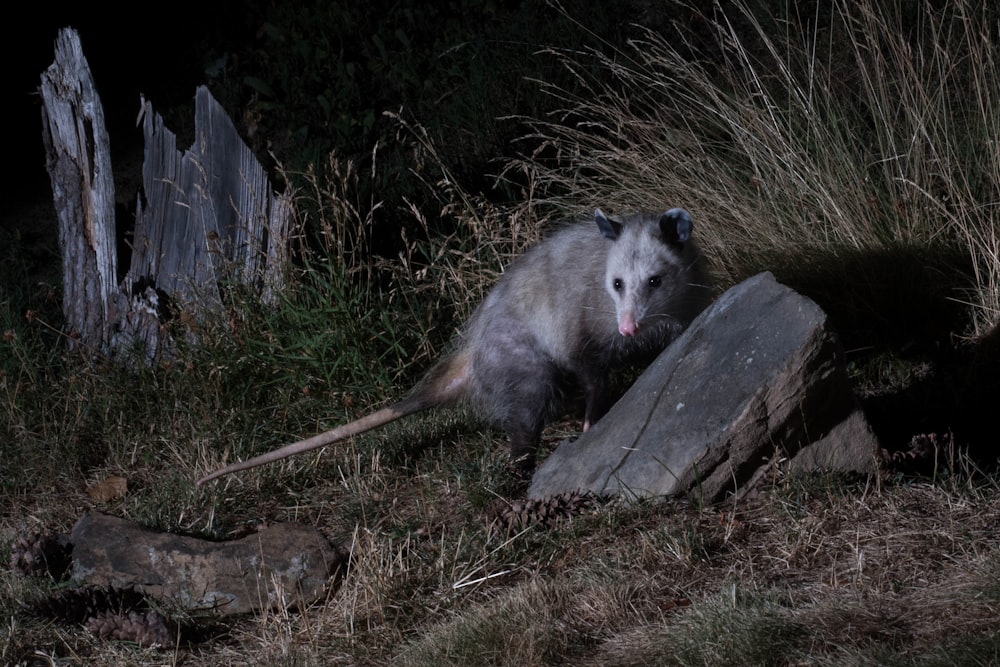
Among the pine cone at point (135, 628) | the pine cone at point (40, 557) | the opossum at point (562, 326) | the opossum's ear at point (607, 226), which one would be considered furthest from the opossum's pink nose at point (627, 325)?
the pine cone at point (40, 557)

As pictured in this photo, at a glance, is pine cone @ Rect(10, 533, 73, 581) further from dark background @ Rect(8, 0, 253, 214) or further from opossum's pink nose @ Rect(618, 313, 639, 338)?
dark background @ Rect(8, 0, 253, 214)

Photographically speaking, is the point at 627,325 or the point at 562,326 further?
the point at 562,326

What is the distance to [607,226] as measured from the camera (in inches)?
138

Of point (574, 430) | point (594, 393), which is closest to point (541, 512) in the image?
point (594, 393)

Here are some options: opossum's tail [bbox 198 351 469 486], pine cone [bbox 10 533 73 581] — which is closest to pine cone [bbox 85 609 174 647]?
pine cone [bbox 10 533 73 581]

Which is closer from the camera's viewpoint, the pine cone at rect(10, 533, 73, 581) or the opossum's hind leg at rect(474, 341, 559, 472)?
the pine cone at rect(10, 533, 73, 581)

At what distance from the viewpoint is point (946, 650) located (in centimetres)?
226

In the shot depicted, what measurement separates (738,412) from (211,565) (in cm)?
151

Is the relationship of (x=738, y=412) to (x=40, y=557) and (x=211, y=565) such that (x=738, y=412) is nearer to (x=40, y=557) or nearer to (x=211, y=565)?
(x=211, y=565)

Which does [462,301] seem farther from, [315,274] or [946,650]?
[946,650]

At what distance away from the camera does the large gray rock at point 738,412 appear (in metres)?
2.94

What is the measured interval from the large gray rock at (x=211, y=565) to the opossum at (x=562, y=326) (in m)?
0.36

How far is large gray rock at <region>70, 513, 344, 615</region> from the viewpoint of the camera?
2.97m

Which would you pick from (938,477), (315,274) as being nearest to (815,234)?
(938,477)
